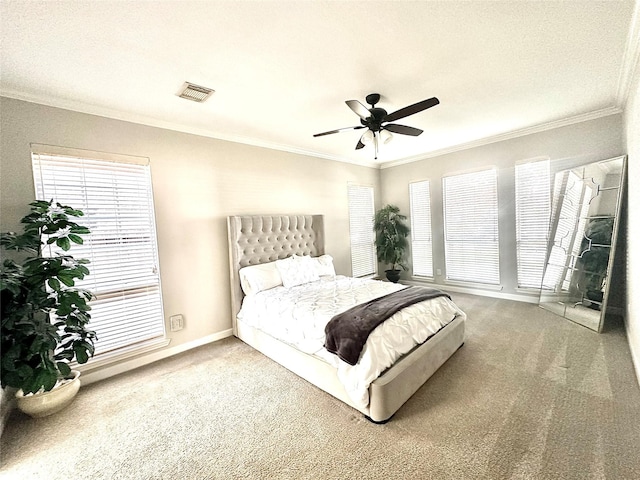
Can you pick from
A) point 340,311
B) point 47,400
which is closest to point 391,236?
point 340,311

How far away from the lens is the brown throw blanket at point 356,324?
1.99 metres

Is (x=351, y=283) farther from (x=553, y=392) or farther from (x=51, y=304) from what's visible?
(x=51, y=304)

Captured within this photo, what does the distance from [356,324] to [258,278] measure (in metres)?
1.74

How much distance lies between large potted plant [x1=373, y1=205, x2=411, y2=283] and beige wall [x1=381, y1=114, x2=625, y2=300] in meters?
0.44

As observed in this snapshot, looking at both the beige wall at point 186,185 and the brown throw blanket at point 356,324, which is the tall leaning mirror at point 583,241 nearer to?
the brown throw blanket at point 356,324

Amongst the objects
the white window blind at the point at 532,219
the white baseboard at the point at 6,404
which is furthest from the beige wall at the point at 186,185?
the white window blind at the point at 532,219

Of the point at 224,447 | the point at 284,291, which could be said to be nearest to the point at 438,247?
the point at 284,291

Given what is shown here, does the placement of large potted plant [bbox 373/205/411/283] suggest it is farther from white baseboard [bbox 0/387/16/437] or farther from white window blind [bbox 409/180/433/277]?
white baseboard [bbox 0/387/16/437]

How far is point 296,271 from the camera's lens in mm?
3742

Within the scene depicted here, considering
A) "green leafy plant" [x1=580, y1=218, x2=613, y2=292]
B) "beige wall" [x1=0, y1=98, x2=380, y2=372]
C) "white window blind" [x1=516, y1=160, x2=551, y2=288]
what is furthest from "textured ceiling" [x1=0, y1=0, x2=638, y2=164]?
"green leafy plant" [x1=580, y1=218, x2=613, y2=292]

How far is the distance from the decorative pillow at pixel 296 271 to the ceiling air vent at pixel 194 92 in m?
2.17

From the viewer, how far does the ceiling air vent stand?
2364 mm

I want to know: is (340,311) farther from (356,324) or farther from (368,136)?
(368,136)

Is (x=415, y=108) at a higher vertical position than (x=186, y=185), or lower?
higher
